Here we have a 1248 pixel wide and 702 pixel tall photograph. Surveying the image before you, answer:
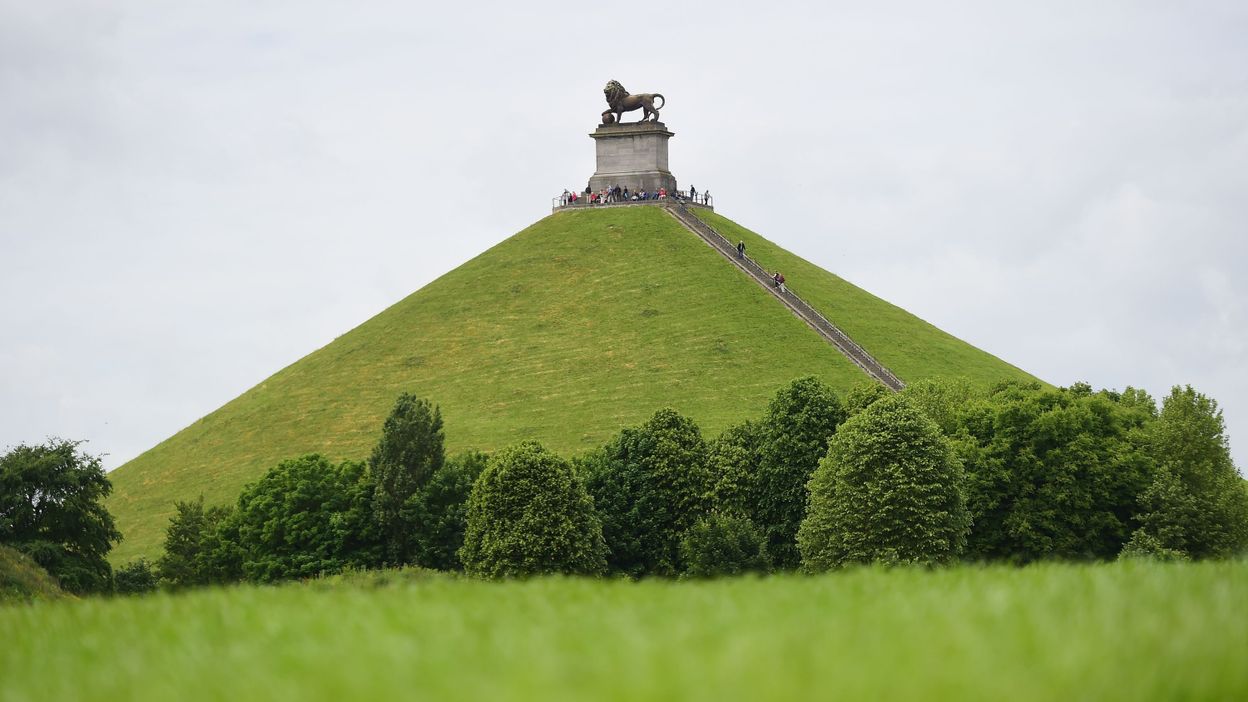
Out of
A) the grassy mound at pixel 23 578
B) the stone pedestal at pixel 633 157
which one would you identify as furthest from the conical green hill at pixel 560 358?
the grassy mound at pixel 23 578

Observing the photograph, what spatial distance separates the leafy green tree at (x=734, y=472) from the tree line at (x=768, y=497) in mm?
127

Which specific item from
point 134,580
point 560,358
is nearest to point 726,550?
point 134,580

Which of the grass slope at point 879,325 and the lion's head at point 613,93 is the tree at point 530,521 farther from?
the lion's head at point 613,93

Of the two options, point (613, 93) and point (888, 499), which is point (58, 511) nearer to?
point (888, 499)

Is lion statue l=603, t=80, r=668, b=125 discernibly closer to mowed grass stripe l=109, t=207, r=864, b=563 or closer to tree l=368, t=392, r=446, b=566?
mowed grass stripe l=109, t=207, r=864, b=563

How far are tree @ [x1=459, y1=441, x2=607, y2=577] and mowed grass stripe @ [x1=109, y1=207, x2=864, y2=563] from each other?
3183cm

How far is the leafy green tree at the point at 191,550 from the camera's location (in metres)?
86.7

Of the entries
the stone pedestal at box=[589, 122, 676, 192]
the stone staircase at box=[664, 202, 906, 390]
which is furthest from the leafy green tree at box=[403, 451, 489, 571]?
the stone pedestal at box=[589, 122, 676, 192]

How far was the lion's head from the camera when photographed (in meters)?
153

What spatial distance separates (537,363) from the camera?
128 meters

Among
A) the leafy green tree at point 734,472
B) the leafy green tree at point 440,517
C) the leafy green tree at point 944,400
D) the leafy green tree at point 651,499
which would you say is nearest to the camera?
the leafy green tree at point 734,472

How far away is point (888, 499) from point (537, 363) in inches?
2582

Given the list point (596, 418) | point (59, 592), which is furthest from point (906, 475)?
point (596, 418)

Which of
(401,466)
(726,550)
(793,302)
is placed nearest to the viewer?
(726,550)
